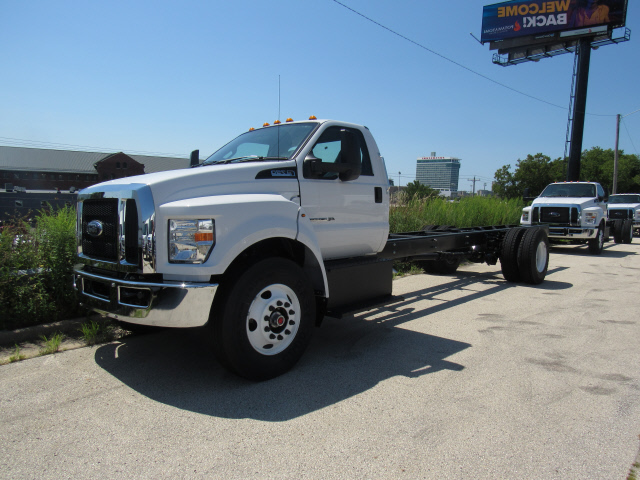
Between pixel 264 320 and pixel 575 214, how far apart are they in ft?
42.9

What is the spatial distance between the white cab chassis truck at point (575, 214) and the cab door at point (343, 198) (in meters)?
10.6

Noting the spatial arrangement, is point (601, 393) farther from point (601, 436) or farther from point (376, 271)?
point (376, 271)

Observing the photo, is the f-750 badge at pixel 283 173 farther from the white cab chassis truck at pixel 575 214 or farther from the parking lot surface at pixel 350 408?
the white cab chassis truck at pixel 575 214

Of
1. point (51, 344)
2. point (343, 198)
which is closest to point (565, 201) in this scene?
point (343, 198)

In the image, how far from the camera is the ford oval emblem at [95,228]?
12.3ft

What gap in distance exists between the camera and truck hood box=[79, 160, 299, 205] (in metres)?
3.46

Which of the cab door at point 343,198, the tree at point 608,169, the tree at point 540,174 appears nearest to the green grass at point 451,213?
the cab door at point 343,198

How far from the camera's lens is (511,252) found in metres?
8.31

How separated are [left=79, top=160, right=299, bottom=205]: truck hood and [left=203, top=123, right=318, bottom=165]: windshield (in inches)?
11.4

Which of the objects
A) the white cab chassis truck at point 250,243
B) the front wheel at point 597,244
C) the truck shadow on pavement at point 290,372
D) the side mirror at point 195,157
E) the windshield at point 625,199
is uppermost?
the windshield at point 625,199

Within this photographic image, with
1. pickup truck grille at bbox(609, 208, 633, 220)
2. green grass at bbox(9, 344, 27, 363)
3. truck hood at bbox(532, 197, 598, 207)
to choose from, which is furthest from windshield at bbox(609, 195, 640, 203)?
green grass at bbox(9, 344, 27, 363)

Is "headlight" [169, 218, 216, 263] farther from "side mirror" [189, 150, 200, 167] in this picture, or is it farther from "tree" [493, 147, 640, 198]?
"tree" [493, 147, 640, 198]

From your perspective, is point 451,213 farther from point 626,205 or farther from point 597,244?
point 626,205

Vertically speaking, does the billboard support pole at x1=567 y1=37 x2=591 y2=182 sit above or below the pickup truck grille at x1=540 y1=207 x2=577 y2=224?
above
